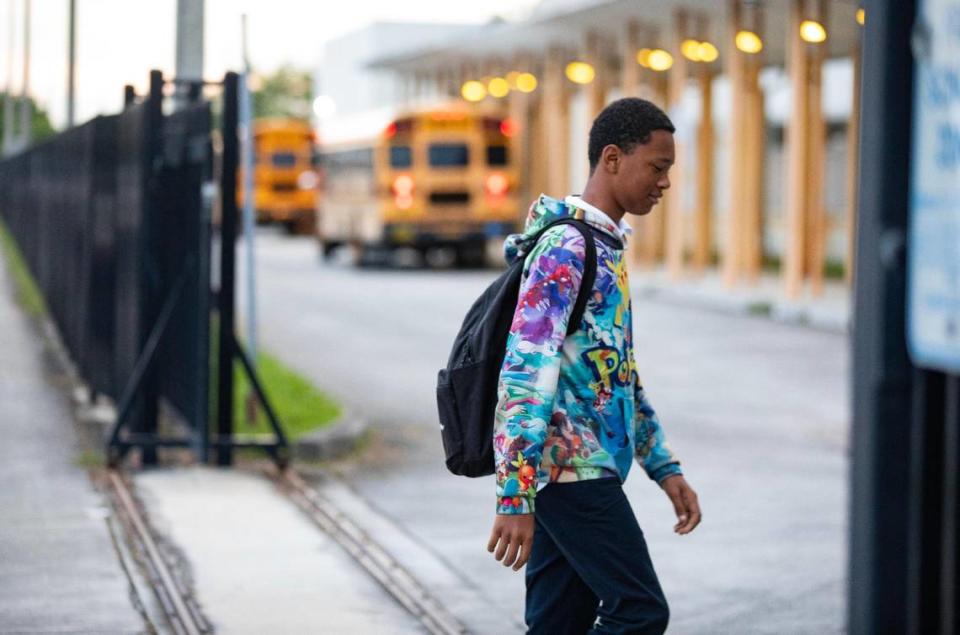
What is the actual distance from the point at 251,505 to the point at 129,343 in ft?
7.55

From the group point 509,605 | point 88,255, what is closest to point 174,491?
point 509,605

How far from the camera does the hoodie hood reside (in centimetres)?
432

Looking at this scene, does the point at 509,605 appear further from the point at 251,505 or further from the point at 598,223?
the point at 598,223

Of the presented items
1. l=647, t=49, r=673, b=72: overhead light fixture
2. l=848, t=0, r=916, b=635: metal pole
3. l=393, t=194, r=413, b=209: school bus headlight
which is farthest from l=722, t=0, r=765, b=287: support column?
l=848, t=0, r=916, b=635: metal pole

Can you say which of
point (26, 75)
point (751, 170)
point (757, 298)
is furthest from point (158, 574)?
point (26, 75)

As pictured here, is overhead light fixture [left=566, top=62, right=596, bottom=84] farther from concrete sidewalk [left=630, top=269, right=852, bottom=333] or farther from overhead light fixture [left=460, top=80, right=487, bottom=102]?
overhead light fixture [left=460, top=80, right=487, bottom=102]

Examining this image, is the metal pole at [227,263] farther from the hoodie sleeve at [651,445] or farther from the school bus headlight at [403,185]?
the school bus headlight at [403,185]

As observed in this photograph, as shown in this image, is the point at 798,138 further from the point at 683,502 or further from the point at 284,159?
the point at 284,159

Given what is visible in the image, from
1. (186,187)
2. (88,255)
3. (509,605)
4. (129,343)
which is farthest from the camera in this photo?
(88,255)

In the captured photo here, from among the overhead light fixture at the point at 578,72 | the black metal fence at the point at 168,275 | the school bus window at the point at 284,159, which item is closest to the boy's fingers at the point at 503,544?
the black metal fence at the point at 168,275

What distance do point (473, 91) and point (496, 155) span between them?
225 inches

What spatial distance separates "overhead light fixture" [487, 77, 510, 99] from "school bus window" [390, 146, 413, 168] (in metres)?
4.18

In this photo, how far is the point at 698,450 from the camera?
39.2ft

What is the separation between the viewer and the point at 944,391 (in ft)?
10.2
